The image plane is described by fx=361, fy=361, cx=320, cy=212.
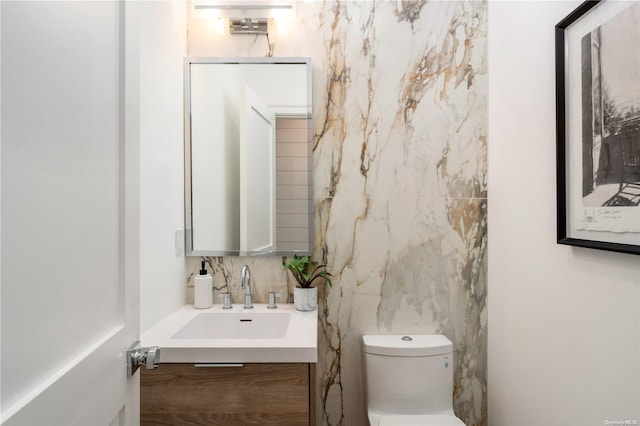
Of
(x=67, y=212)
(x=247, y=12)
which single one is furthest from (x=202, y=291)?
(x=247, y=12)

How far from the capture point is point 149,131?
4.24 ft

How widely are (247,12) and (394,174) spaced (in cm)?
97

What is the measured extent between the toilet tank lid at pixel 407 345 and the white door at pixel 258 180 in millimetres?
608

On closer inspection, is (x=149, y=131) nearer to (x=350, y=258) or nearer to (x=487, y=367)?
(x=350, y=258)

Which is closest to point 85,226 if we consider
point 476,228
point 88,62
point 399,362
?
point 88,62

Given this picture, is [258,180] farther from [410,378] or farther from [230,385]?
[410,378]

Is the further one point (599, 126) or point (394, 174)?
point (394, 174)

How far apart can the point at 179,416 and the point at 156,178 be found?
0.82 meters

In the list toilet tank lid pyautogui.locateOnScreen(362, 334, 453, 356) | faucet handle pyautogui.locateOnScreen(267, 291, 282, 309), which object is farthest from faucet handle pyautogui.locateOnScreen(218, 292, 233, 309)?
toilet tank lid pyautogui.locateOnScreen(362, 334, 453, 356)

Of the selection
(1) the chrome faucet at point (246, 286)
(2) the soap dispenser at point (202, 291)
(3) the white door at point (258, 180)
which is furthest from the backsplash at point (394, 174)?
(2) the soap dispenser at point (202, 291)

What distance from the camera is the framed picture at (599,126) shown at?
863 mm

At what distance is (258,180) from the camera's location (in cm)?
166

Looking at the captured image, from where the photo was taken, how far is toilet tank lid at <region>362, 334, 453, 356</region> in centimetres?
150

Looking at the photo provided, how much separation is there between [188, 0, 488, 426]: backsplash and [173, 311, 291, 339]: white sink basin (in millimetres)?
231
